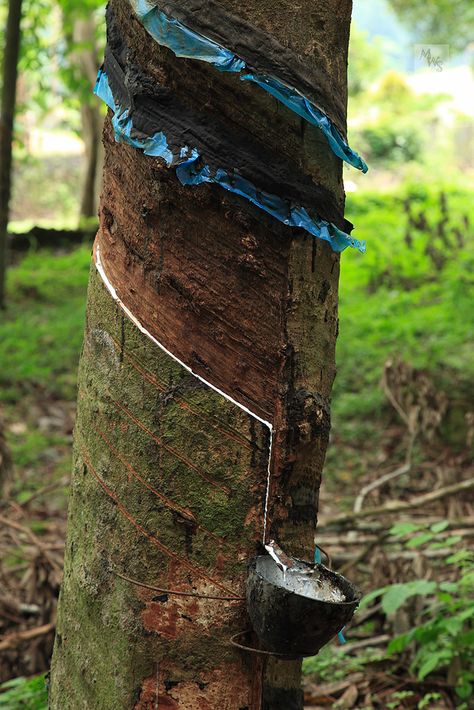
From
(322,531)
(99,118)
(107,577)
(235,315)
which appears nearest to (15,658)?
(322,531)

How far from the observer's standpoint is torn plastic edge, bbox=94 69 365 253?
50.0 inches

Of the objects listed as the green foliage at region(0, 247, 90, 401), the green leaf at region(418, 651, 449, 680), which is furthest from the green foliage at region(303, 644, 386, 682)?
the green foliage at region(0, 247, 90, 401)

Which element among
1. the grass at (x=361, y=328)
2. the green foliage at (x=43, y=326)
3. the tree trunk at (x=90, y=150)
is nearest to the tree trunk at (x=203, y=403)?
the grass at (x=361, y=328)

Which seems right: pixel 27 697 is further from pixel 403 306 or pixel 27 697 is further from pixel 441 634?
pixel 403 306

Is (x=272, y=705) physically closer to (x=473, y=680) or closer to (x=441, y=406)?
(x=473, y=680)

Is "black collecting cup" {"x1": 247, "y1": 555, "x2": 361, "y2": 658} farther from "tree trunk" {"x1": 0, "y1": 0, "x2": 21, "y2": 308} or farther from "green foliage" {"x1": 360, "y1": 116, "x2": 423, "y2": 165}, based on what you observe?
"green foliage" {"x1": 360, "y1": 116, "x2": 423, "y2": 165}

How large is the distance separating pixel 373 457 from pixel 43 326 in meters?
3.15

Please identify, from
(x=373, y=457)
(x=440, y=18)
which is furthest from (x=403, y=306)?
(x=440, y=18)

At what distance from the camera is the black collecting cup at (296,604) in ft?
3.98

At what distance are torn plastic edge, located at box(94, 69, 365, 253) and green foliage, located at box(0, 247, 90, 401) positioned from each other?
4.38 metres

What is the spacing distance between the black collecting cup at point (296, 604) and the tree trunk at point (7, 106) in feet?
19.2

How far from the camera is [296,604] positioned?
1207mm

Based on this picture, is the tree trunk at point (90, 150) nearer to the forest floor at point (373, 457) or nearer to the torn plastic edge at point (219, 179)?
the forest floor at point (373, 457)

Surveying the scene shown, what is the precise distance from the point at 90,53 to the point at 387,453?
713 centimetres
